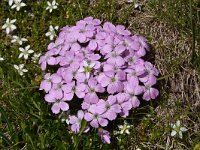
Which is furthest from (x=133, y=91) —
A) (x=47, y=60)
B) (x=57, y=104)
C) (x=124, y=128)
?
(x=47, y=60)

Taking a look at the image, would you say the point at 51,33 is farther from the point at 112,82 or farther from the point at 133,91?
the point at 133,91

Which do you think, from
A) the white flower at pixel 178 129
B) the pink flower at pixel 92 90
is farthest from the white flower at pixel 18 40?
the white flower at pixel 178 129

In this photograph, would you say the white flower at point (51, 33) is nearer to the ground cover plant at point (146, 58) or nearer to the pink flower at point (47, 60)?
the ground cover plant at point (146, 58)

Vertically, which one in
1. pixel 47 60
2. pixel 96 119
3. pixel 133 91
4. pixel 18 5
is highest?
pixel 18 5

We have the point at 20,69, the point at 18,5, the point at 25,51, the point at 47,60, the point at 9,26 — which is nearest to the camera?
the point at 47,60

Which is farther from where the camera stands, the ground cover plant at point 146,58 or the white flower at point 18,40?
the white flower at point 18,40

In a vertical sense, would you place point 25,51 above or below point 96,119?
above

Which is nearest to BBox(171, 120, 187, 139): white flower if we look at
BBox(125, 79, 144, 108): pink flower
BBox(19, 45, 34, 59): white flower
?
BBox(125, 79, 144, 108): pink flower

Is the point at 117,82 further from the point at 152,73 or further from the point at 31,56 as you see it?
the point at 31,56

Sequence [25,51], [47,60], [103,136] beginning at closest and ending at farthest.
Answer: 1. [103,136]
2. [47,60]
3. [25,51]
